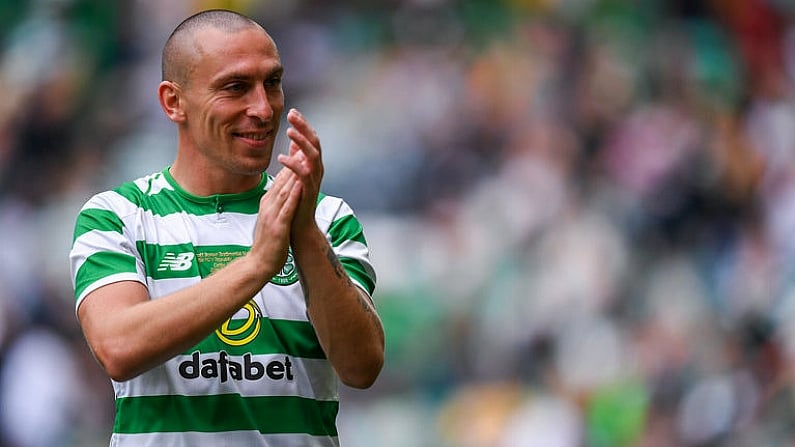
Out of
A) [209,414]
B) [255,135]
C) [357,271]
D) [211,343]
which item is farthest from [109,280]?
[357,271]

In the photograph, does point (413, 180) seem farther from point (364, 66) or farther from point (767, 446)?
point (767, 446)

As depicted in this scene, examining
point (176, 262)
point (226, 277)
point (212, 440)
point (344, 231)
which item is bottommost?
point (212, 440)

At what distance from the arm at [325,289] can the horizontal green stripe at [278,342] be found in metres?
0.12

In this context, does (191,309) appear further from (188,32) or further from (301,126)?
(188,32)

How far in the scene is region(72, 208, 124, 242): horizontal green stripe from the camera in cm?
330

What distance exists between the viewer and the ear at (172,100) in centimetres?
346

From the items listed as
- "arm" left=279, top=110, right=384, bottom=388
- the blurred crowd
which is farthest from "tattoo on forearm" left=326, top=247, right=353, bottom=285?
the blurred crowd

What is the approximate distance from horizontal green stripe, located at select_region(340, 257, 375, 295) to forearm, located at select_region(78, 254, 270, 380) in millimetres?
445

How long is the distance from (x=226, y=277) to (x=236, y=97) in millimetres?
563

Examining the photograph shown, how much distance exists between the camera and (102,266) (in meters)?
3.20

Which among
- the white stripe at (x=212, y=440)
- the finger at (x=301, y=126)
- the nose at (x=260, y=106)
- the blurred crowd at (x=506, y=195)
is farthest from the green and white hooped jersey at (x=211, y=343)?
the blurred crowd at (x=506, y=195)

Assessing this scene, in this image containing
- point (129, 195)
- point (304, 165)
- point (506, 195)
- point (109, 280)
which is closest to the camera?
point (304, 165)

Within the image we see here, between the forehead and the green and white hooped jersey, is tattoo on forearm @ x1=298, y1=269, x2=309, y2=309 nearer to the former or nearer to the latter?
the green and white hooped jersey

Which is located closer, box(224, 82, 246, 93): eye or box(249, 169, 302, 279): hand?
box(249, 169, 302, 279): hand
